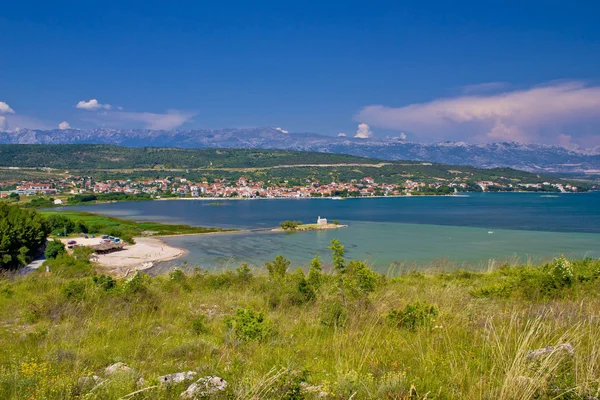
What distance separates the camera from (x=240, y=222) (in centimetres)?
5597

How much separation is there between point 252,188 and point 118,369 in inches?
4598

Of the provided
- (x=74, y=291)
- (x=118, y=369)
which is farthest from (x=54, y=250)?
(x=118, y=369)

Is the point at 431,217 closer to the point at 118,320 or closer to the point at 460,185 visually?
the point at 118,320

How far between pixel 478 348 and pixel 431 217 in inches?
2457

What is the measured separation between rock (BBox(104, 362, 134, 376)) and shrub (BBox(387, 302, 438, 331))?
7.26 ft

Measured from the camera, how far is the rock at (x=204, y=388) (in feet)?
6.48

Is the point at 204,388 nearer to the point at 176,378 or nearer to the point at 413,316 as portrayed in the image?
the point at 176,378

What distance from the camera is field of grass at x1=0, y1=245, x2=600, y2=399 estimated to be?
1.98 meters

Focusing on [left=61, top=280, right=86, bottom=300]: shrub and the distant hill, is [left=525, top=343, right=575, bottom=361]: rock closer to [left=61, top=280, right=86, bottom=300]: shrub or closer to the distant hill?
[left=61, top=280, right=86, bottom=300]: shrub

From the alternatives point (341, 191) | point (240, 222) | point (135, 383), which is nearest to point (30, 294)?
point (135, 383)

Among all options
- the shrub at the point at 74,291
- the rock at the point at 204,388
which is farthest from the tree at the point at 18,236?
the rock at the point at 204,388

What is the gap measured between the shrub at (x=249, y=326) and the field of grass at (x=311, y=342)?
0.04 feet

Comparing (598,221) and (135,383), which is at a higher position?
(135,383)

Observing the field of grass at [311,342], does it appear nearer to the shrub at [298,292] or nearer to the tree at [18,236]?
the shrub at [298,292]
